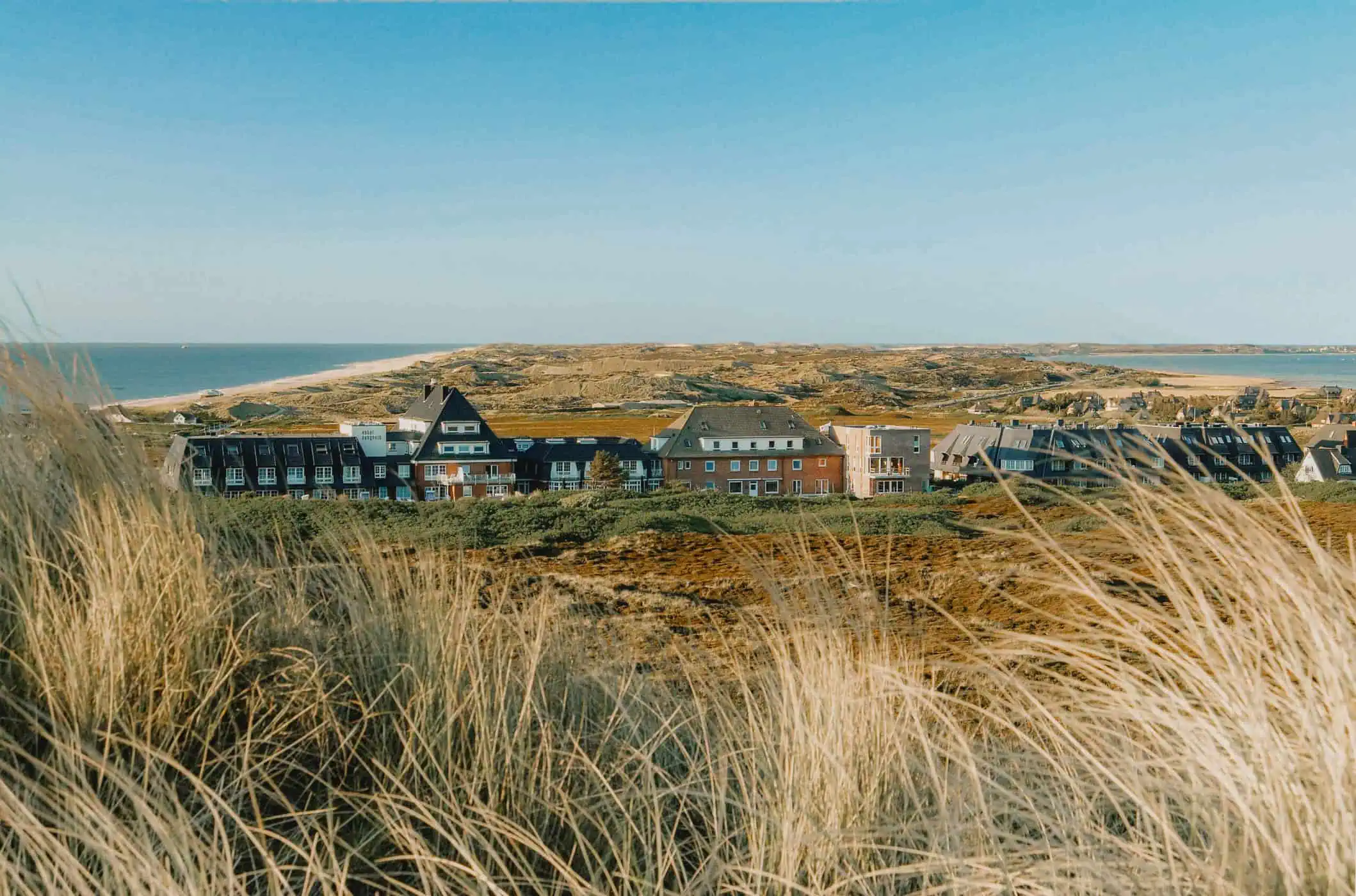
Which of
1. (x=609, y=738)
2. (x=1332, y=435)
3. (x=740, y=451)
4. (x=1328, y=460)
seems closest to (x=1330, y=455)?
(x=1328, y=460)

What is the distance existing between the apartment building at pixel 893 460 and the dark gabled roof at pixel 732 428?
2959 mm

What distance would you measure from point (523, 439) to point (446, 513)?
2398 centimetres

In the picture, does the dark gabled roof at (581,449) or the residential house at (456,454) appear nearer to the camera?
the residential house at (456,454)

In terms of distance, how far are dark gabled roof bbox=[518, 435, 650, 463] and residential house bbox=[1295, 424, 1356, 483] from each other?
18.6 m

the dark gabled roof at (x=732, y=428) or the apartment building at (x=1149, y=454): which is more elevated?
the apartment building at (x=1149, y=454)

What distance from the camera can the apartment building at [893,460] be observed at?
2797 centimetres

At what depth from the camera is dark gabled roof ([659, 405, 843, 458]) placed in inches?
1239

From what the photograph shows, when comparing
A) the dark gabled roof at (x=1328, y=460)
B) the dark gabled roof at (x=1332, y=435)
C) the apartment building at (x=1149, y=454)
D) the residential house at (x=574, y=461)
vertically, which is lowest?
the residential house at (x=574, y=461)

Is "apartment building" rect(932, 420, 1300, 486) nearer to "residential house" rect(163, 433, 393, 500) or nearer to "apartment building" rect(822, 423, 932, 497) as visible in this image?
"residential house" rect(163, 433, 393, 500)

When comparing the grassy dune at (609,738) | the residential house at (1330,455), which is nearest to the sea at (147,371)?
the grassy dune at (609,738)

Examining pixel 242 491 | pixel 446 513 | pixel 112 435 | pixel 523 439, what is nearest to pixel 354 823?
pixel 112 435

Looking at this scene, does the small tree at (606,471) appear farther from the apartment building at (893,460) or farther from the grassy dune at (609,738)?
the grassy dune at (609,738)

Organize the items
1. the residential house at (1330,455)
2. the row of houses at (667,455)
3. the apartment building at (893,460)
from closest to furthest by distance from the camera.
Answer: the residential house at (1330,455) → the row of houses at (667,455) → the apartment building at (893,460)

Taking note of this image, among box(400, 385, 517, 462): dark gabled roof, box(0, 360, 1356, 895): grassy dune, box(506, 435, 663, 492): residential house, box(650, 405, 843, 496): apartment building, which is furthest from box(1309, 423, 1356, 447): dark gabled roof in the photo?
box(400, 385, 517, 462): dark gabled roof
